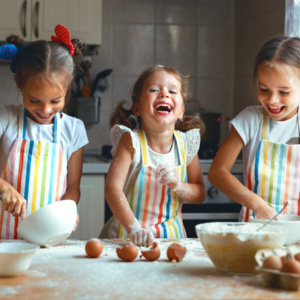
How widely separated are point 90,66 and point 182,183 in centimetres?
148

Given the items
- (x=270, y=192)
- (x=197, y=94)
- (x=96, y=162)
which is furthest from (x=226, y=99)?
(x=270, y=192)

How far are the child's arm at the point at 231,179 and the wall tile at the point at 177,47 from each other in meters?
1.44

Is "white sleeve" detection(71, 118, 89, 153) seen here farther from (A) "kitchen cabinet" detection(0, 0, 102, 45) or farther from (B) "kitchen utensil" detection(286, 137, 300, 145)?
(A) "kitchen cabinet" detection(0, 0, 102, 45)

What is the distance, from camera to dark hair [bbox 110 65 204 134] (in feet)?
5.17

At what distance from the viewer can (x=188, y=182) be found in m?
1.60

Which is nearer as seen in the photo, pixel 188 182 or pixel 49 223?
pixel 49 223

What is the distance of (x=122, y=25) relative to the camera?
2844 millimetres

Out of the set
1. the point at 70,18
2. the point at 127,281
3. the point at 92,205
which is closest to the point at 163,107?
the point at 127,281

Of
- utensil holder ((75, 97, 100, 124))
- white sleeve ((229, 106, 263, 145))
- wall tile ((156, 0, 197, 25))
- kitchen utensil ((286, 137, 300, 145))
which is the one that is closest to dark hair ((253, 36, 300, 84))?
white sleeve ((229, 106, 263, 145))

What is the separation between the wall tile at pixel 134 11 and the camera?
2.83 meters

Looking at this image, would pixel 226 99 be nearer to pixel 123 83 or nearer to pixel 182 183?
pixel 123 83

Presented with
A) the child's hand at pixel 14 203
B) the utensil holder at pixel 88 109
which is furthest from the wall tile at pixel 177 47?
the child's hand at pixel 14 203

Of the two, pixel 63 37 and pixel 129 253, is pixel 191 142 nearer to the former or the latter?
pixel 63 37

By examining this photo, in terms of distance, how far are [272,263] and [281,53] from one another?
83 centimetres
